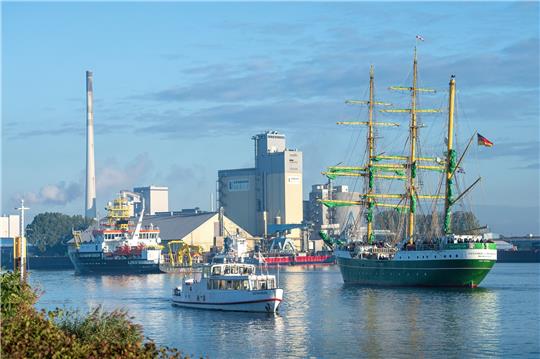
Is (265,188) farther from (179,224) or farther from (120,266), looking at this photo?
(120,266)

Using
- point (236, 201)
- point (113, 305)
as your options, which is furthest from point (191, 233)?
point (113, 305)

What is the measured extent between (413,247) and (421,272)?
13.0 ft

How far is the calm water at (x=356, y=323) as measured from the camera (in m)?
46.6

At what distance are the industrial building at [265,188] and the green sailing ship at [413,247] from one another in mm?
61412

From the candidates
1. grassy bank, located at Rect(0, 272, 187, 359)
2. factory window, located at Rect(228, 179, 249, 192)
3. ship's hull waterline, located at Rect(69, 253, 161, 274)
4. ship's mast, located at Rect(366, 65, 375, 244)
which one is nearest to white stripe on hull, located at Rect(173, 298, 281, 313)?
grassy bank, located at Rect(0, 272, 187, 359)

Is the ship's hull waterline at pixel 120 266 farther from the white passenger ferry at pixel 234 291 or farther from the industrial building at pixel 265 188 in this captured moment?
the white passenger ferry at pixel 234 291

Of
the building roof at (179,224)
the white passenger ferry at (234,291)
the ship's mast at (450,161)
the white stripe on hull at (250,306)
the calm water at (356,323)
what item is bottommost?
the calm water at (356,323)

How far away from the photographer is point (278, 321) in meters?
59.5

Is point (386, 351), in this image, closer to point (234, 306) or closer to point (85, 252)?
point (234, 306)

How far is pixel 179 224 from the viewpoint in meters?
190

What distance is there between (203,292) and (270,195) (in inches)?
4892

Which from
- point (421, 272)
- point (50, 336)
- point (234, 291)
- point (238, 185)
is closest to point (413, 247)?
point (421, 272)

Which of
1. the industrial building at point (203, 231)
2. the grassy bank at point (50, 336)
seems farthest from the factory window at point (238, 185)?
the grassy bank at point (50, 336)

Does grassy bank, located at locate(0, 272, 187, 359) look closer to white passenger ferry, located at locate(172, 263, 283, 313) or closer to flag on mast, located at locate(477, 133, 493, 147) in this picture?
white passenger ferry, located at locate(172, 263, 283, 313)
